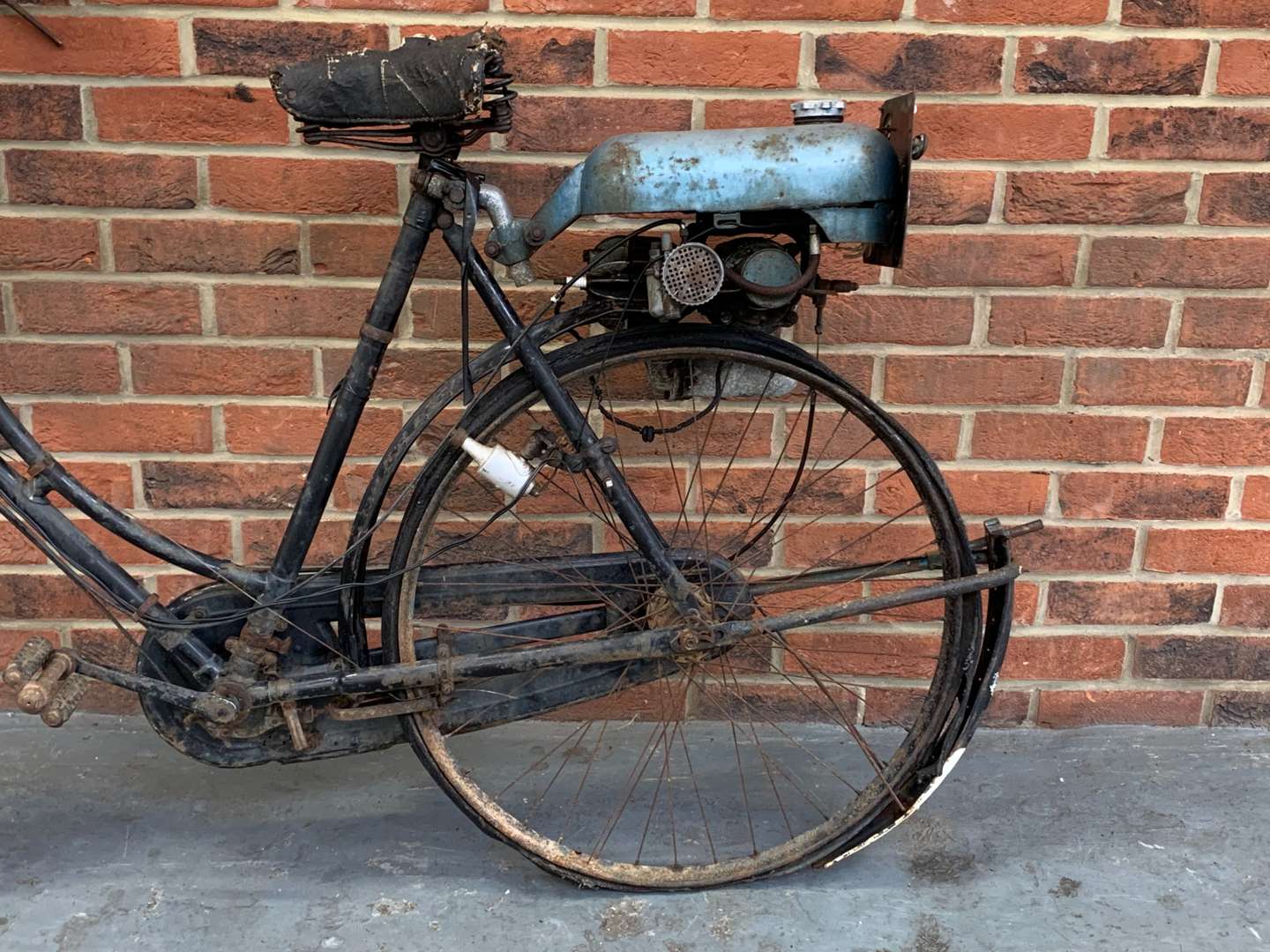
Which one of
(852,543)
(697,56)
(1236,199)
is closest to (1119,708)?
(852,543)

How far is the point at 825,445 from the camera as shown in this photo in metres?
2.40

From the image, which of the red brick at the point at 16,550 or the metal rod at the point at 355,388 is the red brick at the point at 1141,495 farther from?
the red brick at the point at 16,550

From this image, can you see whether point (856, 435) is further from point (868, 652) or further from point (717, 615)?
point (717, 615)

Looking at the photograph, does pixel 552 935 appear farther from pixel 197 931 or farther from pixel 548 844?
pixel 197 931

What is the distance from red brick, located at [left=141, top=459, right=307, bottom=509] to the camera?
238cm

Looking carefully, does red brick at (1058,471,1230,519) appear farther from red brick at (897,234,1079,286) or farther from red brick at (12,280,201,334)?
red brick at (12,280,201,334)

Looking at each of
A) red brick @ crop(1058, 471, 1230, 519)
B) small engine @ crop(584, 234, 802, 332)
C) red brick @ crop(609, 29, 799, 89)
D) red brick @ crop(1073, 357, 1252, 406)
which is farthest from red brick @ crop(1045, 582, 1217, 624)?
red brick @ crop(609, 29, 799, 89)

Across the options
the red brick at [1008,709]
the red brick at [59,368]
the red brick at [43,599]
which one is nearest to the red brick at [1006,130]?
the red brick at [1008,709]

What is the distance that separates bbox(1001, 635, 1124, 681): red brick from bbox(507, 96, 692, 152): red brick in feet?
4.49

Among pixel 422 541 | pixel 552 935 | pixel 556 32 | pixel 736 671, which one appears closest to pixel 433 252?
pixel 556 32

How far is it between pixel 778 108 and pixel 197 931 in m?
1.84

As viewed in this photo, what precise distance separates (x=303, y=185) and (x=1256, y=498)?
Answer: 210cm

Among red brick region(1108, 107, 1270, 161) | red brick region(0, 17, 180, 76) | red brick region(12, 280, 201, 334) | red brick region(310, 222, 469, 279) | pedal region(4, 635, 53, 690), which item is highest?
red brick region(0, 17, 180, 76)

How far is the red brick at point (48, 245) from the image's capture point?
2.24 m
